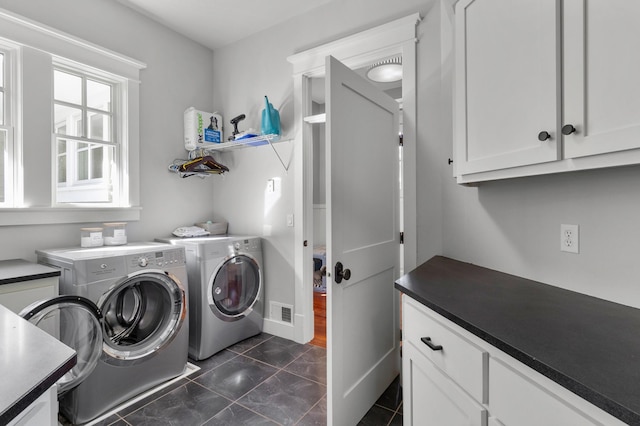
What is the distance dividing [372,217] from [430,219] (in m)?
0.50

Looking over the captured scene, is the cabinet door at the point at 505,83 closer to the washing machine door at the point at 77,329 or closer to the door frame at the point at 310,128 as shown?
the door frame at the point at 310,128

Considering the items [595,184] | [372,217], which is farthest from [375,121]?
[595,184]

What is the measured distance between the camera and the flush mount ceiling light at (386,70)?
2726mm

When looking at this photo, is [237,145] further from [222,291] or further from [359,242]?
[359,242]

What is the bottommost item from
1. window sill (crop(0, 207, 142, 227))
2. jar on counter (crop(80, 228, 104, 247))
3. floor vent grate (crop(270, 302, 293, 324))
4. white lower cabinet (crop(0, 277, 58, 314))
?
floor vent grate (crop(270, 302, 293, 324))

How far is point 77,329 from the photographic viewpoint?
5.64 feet

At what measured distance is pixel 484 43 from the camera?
136 centimetres

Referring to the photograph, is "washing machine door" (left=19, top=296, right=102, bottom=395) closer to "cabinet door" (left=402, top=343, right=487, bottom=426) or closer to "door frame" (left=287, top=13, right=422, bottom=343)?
"door frame" (left=287, top=13, right=422, bottom=343)

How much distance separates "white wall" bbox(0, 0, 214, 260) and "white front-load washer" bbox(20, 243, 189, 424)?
59 centimetres

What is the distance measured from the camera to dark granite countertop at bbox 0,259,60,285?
5.25ft

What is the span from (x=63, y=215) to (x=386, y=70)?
2928mm

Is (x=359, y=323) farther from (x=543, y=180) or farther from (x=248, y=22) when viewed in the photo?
(x=248, y=22)

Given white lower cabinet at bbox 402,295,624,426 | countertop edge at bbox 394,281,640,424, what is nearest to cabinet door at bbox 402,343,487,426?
white lower cabinet at bbox 402,295,624,426

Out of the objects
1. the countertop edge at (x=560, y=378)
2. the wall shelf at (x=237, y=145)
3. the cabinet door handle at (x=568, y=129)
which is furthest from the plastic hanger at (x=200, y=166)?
the cabinet door handle at (x=568, y=129)
